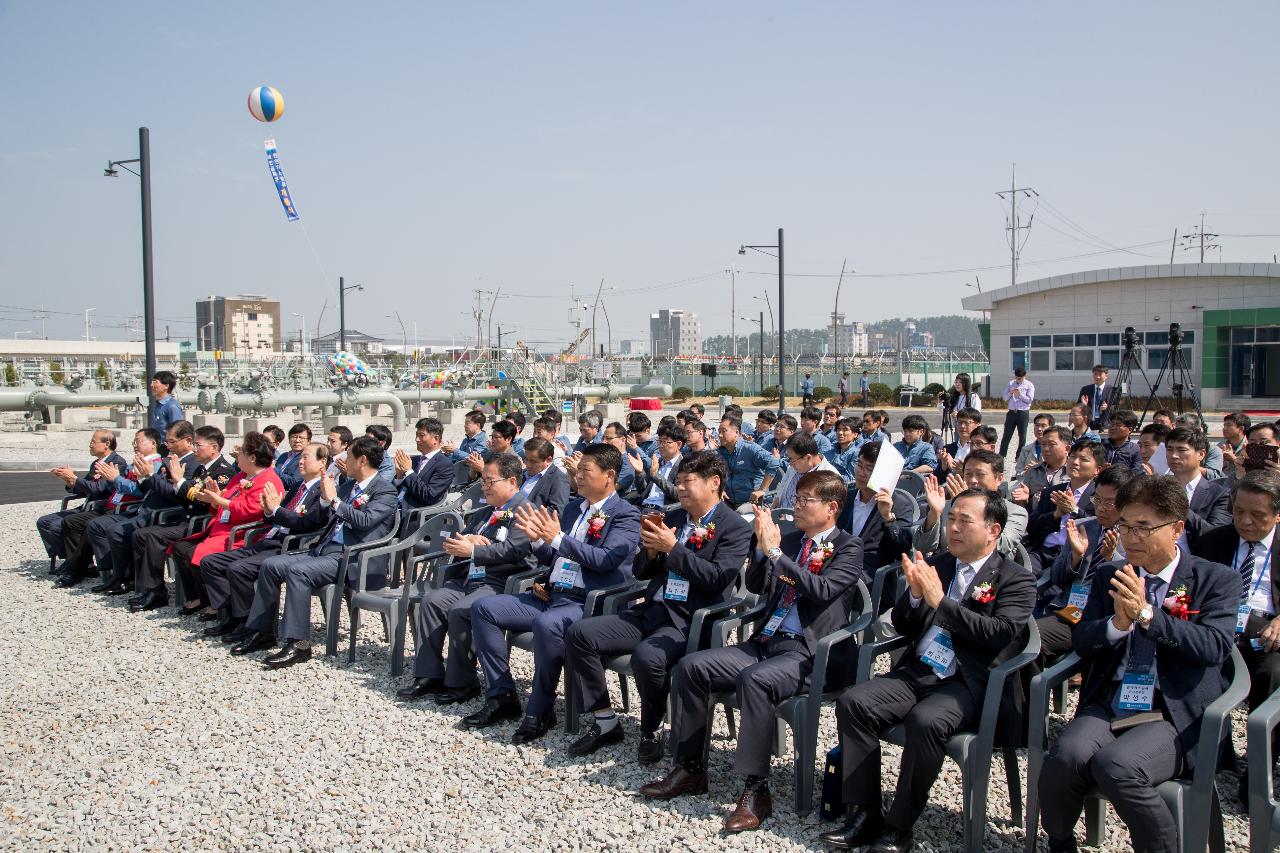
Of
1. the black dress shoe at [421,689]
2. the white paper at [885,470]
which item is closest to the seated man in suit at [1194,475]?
the white paper at [885,470]

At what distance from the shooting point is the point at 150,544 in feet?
24.3

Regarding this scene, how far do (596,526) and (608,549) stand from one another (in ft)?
0.59

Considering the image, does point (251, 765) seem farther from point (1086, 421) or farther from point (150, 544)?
point (1086, 421)

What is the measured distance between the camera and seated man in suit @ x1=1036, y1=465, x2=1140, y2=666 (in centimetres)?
451

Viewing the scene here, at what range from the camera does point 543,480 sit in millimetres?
6410

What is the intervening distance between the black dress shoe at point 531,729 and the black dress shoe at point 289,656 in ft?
6.51

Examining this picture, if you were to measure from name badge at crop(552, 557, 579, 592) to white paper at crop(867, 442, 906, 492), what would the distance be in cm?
170

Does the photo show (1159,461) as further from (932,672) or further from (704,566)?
(704,566)

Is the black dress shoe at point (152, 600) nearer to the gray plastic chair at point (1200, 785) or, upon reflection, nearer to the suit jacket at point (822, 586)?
the suit jacket at point (822, 586)

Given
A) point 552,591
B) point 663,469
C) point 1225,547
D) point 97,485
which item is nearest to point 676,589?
point 552,591

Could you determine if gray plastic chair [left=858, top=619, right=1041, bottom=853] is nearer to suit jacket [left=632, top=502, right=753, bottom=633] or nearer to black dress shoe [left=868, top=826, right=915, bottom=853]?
black dress shoe [left=868, top=826, right=915, bottom=853]

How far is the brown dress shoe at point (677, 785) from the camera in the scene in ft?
13.3

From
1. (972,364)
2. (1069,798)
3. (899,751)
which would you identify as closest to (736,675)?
(899,751)

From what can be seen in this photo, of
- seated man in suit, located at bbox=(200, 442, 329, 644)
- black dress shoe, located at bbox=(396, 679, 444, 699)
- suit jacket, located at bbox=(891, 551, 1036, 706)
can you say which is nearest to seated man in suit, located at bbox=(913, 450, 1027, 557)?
suit jacket, located at bbox=(891, 551, 1036, 706)
